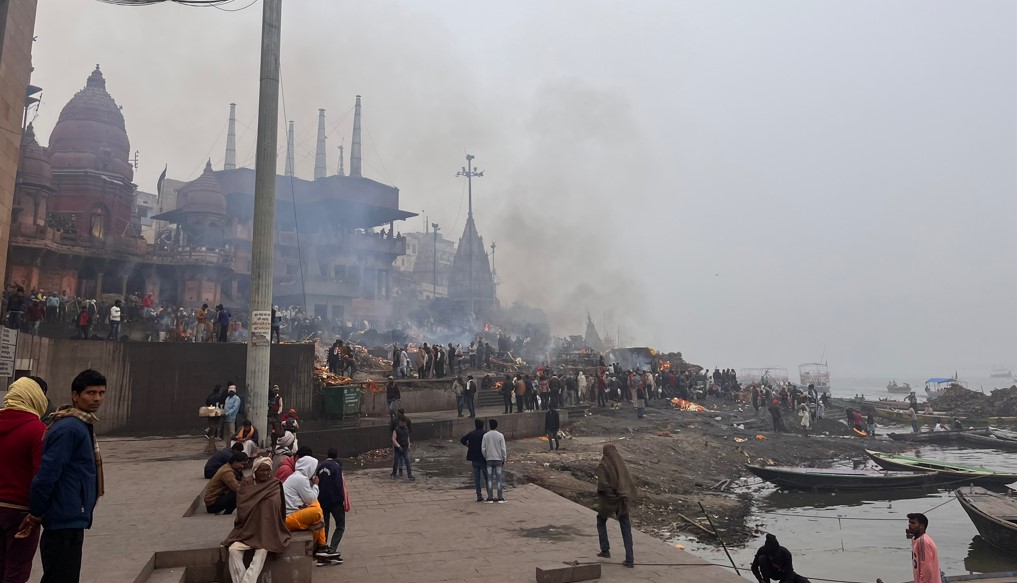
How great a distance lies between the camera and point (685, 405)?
2927 centimetres

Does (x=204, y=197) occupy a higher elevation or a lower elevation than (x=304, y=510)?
higher

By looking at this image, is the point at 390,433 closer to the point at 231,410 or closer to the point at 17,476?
the point at 231,410

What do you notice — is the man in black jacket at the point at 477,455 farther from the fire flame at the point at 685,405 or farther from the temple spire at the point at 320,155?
the temple spire at the point at 320,155

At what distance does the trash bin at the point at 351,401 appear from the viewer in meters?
17.3

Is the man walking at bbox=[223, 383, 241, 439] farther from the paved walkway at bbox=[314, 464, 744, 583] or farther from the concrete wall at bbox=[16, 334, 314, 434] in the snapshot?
the paved walkway at bbox=[314, 464, 744, 583]

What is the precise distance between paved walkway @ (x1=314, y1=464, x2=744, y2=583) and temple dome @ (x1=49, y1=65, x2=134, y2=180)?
42063 mm

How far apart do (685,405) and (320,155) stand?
5943 centimetres

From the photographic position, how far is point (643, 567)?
671 centimetres

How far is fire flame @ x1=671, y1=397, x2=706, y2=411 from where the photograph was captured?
94.5 ft

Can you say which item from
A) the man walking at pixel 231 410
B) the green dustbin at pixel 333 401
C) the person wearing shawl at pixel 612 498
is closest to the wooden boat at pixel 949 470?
the person wearing shawl at pixel 612 498

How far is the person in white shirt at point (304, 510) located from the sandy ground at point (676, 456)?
22.2 ft

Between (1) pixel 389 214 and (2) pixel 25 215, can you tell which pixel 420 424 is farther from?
(1) pixel 389 214

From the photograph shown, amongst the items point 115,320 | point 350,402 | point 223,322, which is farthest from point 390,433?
point 115,320

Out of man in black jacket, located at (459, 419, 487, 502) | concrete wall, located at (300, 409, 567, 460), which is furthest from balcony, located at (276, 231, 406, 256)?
man in black jacket, located at (459, 419, 487, 502)
